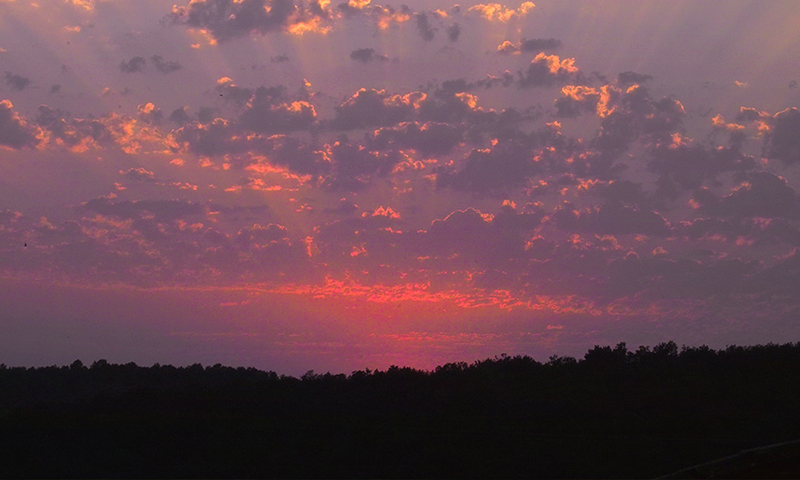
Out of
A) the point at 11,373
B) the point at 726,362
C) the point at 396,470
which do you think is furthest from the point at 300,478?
the point at 11,373

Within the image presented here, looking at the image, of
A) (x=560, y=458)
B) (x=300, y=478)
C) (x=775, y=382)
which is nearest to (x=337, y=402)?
(x=300, y=478)

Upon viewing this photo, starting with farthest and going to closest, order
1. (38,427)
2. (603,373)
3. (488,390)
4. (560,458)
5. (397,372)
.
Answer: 1. (397,372)
2. (603,373)
3. (488,390)
4. (38,427)
5. (560,458)

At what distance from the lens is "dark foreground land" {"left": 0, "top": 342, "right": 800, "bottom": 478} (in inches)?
1437

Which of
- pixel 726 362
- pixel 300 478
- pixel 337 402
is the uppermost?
pixel 726 362

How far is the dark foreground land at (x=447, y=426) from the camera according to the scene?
36.5 m

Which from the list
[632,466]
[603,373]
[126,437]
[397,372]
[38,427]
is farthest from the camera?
[397,372]

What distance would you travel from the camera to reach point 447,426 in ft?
142

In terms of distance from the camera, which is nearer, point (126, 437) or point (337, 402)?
point (126, 437)

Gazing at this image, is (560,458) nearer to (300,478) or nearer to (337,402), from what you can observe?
(300,478)

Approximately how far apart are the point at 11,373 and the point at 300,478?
110 m

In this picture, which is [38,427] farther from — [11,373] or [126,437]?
[11,373]

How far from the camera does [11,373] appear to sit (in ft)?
415

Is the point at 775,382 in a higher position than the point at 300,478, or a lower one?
higher

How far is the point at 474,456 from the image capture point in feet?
124
